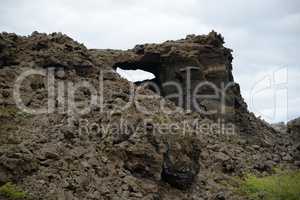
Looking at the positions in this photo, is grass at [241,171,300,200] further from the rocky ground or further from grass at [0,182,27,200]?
grass at [0,182,27,200]

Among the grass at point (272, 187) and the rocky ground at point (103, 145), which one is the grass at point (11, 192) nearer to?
the rocky ground at point (103, 145)

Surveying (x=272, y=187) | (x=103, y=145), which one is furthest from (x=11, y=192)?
(x=272, y=187)

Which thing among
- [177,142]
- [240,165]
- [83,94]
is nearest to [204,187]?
[177,142]

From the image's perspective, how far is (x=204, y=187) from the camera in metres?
16.2

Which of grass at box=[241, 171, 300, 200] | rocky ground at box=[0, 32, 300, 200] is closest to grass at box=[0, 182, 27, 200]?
rocky ground at box=[0, 32, 300, 200]

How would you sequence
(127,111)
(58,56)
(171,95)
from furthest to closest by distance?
(171,95)
(58,56)
(127,111)

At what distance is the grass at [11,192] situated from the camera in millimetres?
11438

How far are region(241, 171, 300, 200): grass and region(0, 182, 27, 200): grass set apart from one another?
7981mm

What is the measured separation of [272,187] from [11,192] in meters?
8.95

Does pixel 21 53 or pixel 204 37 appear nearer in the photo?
pixel 21 53

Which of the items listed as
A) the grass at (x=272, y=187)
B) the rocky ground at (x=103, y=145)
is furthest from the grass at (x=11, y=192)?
the grass at (x=272, y=187)

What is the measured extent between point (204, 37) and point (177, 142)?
14391 mm

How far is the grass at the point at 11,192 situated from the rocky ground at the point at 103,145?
256 mm

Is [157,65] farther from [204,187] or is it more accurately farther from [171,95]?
[204,187]
